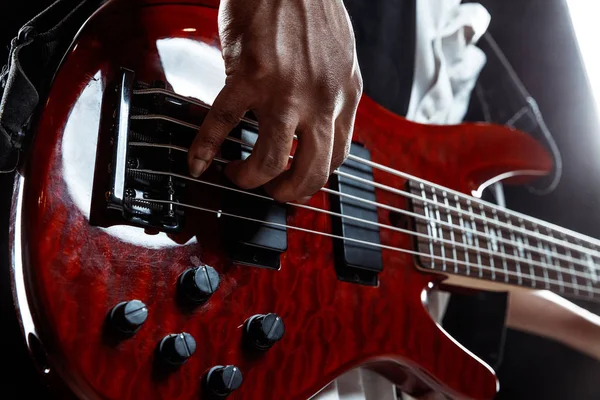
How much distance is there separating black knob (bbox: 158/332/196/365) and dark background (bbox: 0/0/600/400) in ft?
2.98

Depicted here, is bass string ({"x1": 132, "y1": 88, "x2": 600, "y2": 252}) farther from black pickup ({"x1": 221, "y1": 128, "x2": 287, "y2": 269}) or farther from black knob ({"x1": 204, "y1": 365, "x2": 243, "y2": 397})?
black knob ({"x1": 204, "y1": 365, "x2": 243, "y2": 397})

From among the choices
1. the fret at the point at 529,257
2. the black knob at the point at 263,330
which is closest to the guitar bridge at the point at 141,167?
the black knob at the point at 263,330

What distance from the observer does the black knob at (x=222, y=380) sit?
52 cm

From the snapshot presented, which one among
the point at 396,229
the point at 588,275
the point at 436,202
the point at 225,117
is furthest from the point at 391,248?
the point at 588,275

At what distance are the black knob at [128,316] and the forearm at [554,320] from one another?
72cm

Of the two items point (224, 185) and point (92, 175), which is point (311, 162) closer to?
point (224, 185)

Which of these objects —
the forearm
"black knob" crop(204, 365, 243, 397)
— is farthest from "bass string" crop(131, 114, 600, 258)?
"black knob" crop(204, 365, 243, 397)

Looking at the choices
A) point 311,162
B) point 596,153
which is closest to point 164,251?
point 311,162

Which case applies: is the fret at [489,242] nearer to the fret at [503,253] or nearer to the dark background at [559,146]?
the fret at [503,253]

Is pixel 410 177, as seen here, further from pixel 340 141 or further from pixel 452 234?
pixel 340 141

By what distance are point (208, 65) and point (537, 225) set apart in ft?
2.30

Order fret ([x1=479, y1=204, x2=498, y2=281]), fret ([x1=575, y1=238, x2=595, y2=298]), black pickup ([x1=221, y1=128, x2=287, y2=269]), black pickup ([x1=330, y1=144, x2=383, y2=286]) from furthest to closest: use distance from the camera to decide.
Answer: fret ([x1=575, y1=238, x2=595, y2=298]) < fret ([x1=479, y1=204, x2=498, y2=281]) < black pickup ([x1=330, y1=144, x2=383, y2=286]) < black pickup ([x1=221, y1=128, x2=287, y2=269])

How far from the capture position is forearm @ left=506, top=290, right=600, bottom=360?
3.42 ft

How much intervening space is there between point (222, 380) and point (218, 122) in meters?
0.23
